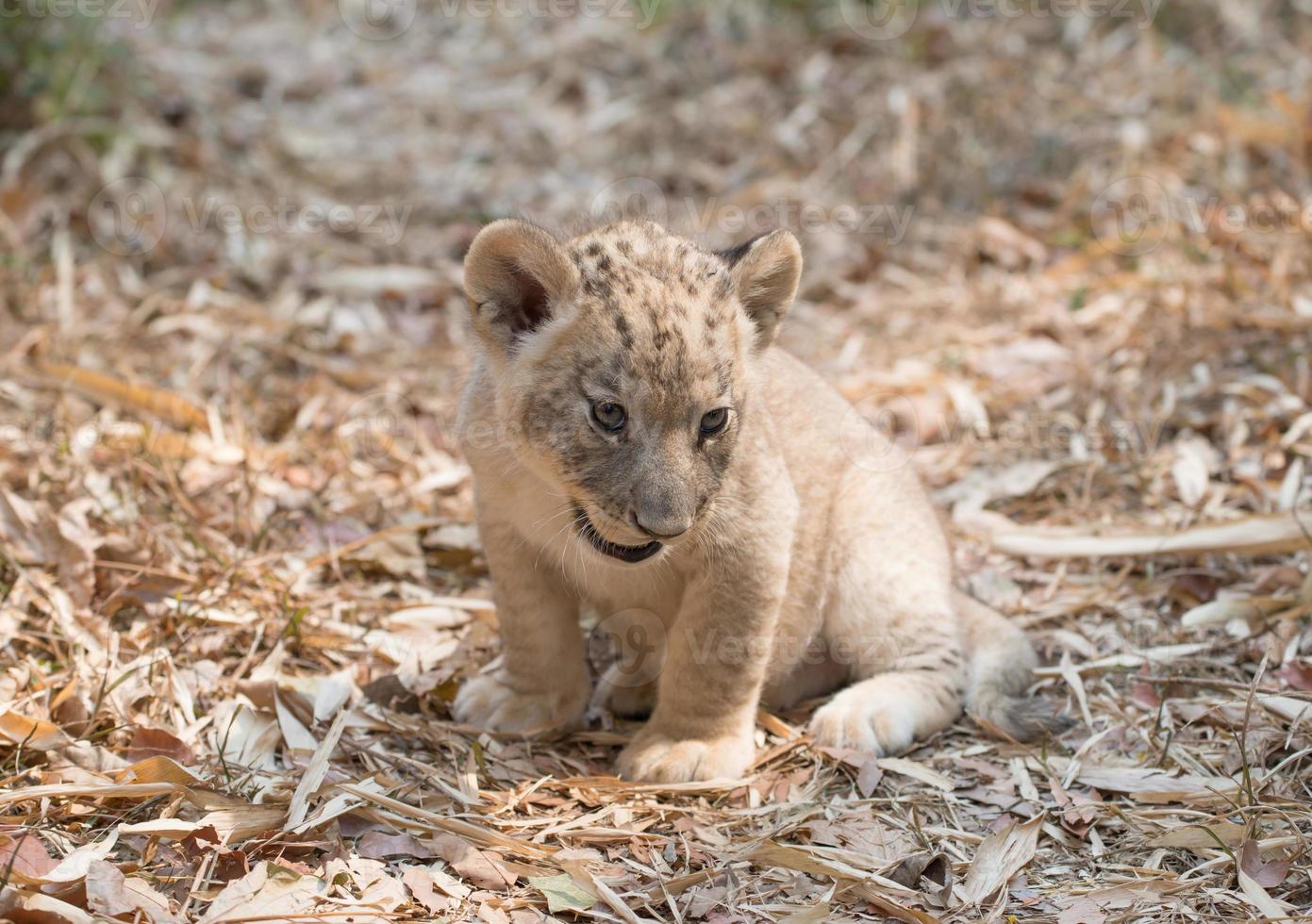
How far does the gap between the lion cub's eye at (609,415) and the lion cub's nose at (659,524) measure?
1.06ft

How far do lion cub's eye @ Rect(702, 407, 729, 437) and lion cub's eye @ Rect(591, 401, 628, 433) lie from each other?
12.4 inches

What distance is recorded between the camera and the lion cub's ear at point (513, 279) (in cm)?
463

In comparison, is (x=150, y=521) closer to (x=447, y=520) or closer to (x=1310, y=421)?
(x=447, y=520)

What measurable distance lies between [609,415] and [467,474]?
314cm

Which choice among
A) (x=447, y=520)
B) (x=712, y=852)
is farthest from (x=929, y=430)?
(x=712, y=852)

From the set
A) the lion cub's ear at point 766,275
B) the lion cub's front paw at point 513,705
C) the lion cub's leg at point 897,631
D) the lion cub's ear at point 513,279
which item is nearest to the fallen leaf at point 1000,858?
the lion cub's leg at point 897,631

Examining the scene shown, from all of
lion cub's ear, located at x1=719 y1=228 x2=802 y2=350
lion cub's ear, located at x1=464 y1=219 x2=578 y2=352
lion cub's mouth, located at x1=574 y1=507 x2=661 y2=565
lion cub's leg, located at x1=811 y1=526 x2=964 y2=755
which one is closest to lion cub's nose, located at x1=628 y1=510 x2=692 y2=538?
lion cub's mouth, located at x1=574 y1=507 x2=661 y2=565

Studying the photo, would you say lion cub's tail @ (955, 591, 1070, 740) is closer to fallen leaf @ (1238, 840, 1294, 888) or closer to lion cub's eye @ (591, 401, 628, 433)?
fallen leaf @ (1238, 840, 1294, 888)

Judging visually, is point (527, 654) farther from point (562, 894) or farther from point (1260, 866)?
point (1260, 866)

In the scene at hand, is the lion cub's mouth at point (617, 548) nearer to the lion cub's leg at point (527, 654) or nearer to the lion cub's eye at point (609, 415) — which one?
the lion cub's eye at point (609, 415)

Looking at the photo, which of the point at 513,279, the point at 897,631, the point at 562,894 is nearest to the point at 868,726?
the point at 897,631

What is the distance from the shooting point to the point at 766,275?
5031 millimetres

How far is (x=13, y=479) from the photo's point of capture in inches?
252

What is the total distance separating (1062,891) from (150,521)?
456 cm
